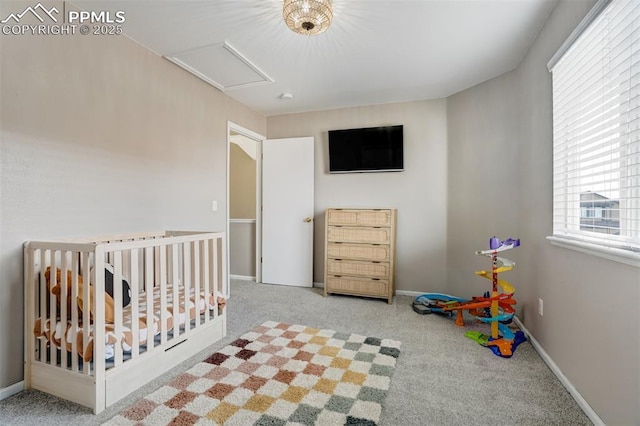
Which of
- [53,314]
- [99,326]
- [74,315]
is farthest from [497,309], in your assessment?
[53,314]

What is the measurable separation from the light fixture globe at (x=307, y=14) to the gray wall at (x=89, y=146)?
1410 millimetres

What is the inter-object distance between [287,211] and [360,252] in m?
1.19

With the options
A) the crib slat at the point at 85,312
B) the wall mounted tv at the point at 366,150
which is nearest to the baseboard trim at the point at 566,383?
the wall mounted tv at the point at 366,150

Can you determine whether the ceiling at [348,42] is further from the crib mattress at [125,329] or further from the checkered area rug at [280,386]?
the checkered area rug at [280,386]

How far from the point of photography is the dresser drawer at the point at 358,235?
11.1 ft

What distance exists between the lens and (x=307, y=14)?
1727 millimetres

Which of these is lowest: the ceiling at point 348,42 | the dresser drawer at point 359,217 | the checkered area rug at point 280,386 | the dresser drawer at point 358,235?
the checkered area rug at point 280,386

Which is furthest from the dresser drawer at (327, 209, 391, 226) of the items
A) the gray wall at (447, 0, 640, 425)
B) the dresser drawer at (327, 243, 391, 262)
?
the gray wall at (447, 0, 640, 425)

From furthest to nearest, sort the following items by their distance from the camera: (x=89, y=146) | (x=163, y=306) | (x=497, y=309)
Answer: (x=497, y=309) < (x=89, y=146) < (x=163, y=306)

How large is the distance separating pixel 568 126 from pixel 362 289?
7.83 feet

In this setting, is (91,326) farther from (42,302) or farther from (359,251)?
(359,251)

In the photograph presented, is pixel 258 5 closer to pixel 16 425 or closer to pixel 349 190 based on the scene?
pixel 349 190

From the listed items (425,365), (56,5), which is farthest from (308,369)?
(56,5)

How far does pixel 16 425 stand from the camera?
4.60ft
